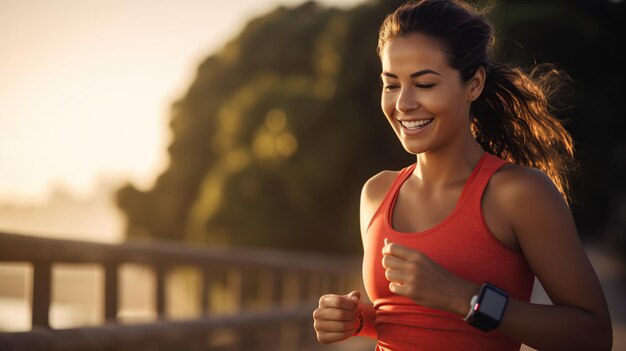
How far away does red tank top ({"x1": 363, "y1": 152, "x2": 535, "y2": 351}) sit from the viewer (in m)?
2.19

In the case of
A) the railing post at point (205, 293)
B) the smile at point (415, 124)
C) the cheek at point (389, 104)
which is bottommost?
the railing post at point (205, 293)

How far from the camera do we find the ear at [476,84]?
2.40 metres

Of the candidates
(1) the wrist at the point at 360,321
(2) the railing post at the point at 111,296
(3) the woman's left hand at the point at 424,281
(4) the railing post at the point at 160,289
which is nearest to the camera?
(3) the woman's left hand at the point at 424,281

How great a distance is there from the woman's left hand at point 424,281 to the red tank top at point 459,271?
0.52 ft

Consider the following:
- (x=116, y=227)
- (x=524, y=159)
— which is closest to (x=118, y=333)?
(x=524, y=159)

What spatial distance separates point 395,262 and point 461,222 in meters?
0.29

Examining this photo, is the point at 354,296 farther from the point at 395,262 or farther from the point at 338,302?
the point at 395,262

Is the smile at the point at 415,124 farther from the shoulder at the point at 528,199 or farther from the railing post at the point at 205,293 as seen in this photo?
the railing post at the point at 205,293

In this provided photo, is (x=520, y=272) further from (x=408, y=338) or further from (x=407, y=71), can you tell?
(x=407, y=71)

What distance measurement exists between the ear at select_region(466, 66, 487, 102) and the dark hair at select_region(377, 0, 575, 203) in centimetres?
2

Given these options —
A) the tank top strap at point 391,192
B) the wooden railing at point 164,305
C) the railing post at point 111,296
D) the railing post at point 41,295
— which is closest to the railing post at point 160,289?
the wooden railing at point 164,305

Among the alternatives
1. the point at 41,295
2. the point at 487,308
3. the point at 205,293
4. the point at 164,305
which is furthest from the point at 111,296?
the point at 487,308

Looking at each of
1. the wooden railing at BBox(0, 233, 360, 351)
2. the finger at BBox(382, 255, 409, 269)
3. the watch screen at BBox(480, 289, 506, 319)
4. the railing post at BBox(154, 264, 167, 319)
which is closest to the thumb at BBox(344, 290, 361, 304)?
the finger at BBox(382, 255, 409, 269)

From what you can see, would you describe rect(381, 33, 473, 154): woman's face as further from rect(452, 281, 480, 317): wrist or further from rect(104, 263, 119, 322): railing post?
rect(104, 263, 119, 322): railing post
